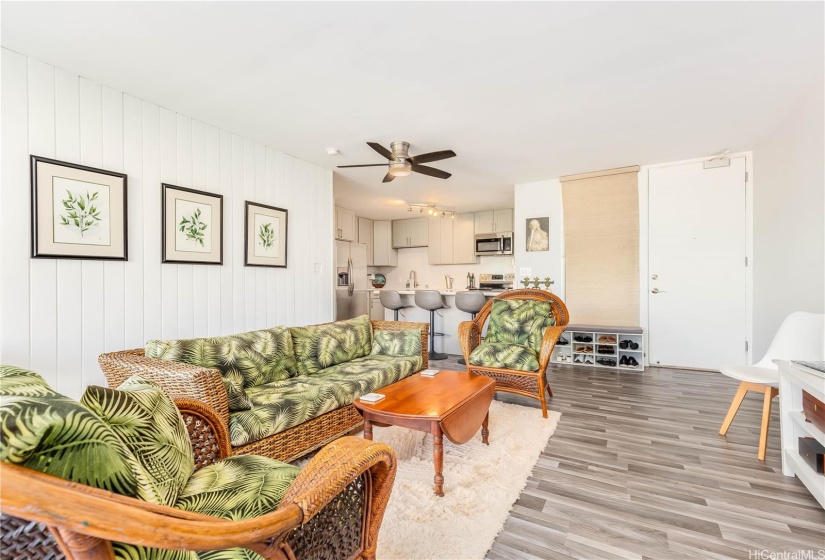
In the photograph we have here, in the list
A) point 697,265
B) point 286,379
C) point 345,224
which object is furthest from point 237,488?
point 345,224

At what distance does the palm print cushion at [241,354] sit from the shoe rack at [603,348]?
11.3 feet

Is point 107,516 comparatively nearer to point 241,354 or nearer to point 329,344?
point 241,354

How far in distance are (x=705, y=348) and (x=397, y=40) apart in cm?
470

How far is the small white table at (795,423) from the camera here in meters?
1.77

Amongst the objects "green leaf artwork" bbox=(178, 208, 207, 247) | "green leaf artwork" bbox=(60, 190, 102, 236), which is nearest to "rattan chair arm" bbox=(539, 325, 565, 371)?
"green leaf artwork" bbox=(178, 208, 207, 247)

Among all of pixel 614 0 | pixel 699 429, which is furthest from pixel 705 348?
pixel 614 0

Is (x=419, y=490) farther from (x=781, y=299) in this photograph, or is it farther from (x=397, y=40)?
(x=781, y=299)

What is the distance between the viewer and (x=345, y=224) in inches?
279

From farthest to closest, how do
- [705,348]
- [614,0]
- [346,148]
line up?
[705,348]
[346,148]
[614,0]

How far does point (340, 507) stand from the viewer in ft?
3.55

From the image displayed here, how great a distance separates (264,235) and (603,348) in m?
4.27

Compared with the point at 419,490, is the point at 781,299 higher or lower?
higher

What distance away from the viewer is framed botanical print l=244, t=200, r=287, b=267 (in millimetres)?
3635

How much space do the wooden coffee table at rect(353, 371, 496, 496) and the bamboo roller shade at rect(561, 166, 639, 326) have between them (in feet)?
9.97
